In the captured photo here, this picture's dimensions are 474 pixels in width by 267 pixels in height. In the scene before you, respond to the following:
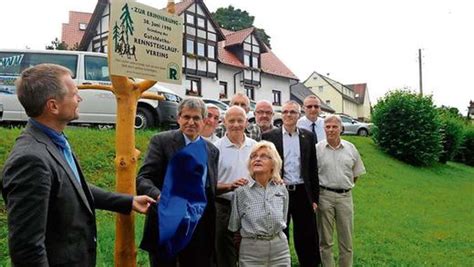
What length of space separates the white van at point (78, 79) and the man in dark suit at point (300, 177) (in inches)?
240

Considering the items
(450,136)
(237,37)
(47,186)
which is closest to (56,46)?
(237,37)

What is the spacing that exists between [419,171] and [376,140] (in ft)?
7.83

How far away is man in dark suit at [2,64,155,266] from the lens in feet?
6.05

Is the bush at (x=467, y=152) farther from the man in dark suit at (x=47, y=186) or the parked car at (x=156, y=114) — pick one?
the man in dark suit at (x=47, y=186)

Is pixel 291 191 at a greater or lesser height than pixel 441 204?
greater

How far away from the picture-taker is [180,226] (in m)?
2.59

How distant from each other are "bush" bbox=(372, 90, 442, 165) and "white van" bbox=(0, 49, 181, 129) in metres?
12.1

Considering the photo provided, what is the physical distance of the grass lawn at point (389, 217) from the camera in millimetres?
6230

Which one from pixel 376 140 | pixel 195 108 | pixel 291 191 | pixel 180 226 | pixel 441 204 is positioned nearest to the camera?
pixel 180 226

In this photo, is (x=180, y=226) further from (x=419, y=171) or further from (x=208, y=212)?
(x=419, y=171)

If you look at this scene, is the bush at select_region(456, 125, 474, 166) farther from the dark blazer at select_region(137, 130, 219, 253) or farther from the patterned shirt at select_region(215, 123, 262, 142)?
the dark blazer at select_region(137, 130, 219, 253)

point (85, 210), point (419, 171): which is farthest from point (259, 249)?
point (419, 171)

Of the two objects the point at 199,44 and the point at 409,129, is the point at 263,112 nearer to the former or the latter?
the point at 409,129

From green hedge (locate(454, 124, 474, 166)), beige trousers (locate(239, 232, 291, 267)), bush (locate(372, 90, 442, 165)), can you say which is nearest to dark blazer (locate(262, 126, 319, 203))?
beige trousers (locate(239, 232, 291, 267))
